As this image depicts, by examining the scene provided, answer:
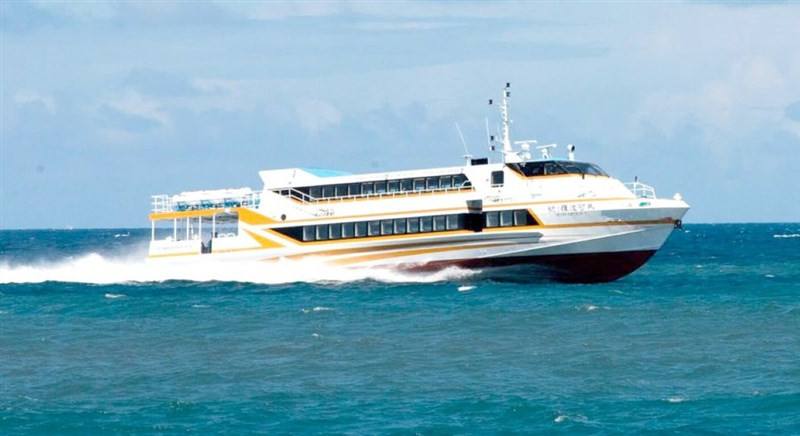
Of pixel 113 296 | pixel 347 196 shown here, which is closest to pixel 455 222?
pixel 347 196

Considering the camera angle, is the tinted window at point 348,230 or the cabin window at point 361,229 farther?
the tinted window at point 348,230

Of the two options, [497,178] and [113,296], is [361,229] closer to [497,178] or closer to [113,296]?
[497,178]

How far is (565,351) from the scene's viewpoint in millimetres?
31797

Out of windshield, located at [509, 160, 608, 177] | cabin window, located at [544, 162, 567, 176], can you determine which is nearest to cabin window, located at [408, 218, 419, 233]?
windshield, located at [509, 160, 608, 177]

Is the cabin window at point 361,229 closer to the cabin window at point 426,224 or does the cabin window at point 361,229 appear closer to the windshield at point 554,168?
the cabin window at point 426,224

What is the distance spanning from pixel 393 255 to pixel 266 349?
56.2 ft

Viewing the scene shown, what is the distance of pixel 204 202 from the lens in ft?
178

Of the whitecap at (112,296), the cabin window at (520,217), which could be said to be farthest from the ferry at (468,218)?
the whitecap at (112,296)

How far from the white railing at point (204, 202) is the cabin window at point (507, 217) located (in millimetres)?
11407

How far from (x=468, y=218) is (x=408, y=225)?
2.63 metres

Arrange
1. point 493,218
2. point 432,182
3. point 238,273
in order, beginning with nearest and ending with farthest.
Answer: point 493,218 → point 432,182 → point 238,273

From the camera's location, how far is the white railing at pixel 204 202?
5297 cm

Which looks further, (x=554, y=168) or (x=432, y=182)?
(x=432, y=182)

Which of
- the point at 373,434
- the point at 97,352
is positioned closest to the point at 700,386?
the point at 373,434
